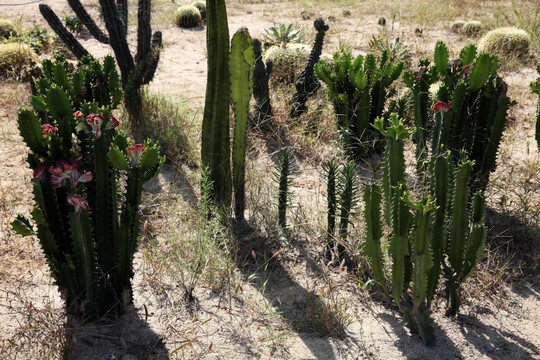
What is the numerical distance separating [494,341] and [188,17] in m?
7.84

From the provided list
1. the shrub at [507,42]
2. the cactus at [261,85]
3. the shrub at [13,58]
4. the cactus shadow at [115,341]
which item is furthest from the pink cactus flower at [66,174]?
the shrub at [507,42]

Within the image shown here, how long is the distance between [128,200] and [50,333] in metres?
0.71

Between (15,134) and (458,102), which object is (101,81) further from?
(458,102)

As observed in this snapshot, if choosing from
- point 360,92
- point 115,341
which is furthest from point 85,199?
point 360,92

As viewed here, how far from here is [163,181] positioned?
433 centimetres

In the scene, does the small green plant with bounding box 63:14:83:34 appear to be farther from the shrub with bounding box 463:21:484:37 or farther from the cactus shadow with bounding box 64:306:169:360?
the cactus shadow with bounding box 64:306:169:360

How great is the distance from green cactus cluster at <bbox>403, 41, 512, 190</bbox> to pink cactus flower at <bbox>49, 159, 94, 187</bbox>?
7.06 ft

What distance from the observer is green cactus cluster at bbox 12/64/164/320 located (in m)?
2.42

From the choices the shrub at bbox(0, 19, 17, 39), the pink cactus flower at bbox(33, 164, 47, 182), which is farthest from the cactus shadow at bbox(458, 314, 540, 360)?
the shrub at bbox(0, 19, 17, 39)

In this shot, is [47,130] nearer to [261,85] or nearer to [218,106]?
[218,106]

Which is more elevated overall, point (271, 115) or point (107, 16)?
point (107, 16)

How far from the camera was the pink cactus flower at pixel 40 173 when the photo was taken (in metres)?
2.41

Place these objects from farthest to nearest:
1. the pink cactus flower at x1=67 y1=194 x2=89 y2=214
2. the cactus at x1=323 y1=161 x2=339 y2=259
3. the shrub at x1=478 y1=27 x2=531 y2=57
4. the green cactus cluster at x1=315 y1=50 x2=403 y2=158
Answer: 1. the shrub at x1=478 y1=27 x2=531 y2=57
2. the green cactus cluster at x1=315 y1=50 x2=403 y2=158
3. the cactus at x1=323 y1=161 x2=339 y2=259
4. the pink cactus flower at x1=67 y1=194 x2=89 y2=214

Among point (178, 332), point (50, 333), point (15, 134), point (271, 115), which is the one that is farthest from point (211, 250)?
point (15, 134)
